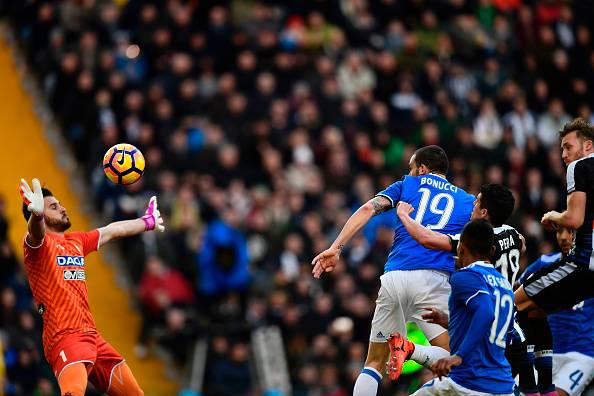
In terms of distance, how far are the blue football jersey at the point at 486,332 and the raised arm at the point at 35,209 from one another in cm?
352

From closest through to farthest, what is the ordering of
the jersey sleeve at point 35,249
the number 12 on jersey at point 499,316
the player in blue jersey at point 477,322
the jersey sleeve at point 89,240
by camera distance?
A: the player in blue jersey at point 477,322, the number 12 on jersey at point 499,316, the jersey sleeve at point 35,249, the jersey sleeve at point 89,240

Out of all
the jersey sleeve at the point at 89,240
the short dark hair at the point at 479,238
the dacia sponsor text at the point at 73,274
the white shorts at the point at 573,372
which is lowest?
the white shorts at the point at 573,372

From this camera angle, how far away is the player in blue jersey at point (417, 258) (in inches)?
434

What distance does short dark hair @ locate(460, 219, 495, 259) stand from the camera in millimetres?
9797

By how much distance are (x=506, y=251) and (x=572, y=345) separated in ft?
6.60

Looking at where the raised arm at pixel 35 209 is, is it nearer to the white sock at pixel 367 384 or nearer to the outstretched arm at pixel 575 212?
the white sock at pixel 367 384

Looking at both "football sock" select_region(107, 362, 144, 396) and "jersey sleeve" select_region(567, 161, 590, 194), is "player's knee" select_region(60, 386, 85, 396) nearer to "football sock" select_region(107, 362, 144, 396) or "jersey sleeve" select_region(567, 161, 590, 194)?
"football sock" select_region(107, 362, 144, 396)

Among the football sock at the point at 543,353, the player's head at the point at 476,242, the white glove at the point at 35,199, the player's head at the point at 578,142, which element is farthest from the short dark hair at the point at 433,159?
the white glove at the point at 35,199

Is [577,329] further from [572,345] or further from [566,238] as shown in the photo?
[566,238]

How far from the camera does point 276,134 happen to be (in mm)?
19875

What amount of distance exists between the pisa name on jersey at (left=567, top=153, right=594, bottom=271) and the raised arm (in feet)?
15.1

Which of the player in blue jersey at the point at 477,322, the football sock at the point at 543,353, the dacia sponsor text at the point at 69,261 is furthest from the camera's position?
the football sock at the point at 543,353

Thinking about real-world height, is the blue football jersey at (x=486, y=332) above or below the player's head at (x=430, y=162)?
below

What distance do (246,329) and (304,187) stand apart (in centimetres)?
299
